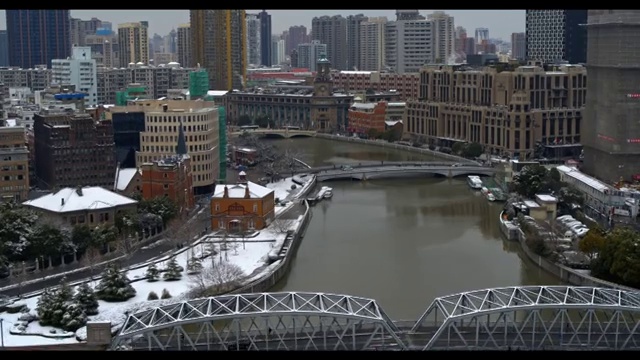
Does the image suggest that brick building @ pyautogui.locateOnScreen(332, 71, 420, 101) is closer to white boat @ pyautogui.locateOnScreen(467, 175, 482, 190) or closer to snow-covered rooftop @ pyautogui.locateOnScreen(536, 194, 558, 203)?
white boat @ pyautogui.locateOnScreen(467, 175, 482, 190)

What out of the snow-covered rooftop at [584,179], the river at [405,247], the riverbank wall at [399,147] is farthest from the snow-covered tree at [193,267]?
the riverbank wall at [399,147]

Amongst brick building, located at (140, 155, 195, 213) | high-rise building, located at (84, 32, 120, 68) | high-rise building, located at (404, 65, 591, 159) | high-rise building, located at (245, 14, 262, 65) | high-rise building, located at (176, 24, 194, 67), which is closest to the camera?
brick building, located at (140, 155, 195, 213)

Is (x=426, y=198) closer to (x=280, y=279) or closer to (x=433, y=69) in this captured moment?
(x=280, y=279)

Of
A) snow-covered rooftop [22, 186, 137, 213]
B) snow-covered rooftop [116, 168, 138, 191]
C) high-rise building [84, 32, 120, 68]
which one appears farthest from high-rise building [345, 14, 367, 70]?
snow-covered rooftop [22, 186, 137, 213]

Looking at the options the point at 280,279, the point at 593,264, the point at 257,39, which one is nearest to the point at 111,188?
the point at 280,279

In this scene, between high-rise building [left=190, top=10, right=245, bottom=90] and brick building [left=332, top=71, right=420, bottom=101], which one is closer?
brick building [left=332, top=71, right=420, bottom=101]

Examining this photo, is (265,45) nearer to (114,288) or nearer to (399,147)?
(399,147)

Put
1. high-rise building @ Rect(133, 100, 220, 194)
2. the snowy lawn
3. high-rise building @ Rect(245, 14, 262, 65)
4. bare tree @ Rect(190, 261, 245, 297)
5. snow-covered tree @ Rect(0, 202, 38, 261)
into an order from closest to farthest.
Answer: the snowy lawn < bare tree @ Rect(190, 261, 245, 297) < snow-covered tree @ Rect(0, 202, 38, 261) < high-rise building @ Rect(133, 100, 220, 194) < high-rise building @ Rect(245, 14, 262, 65)

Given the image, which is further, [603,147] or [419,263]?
[603,147]
